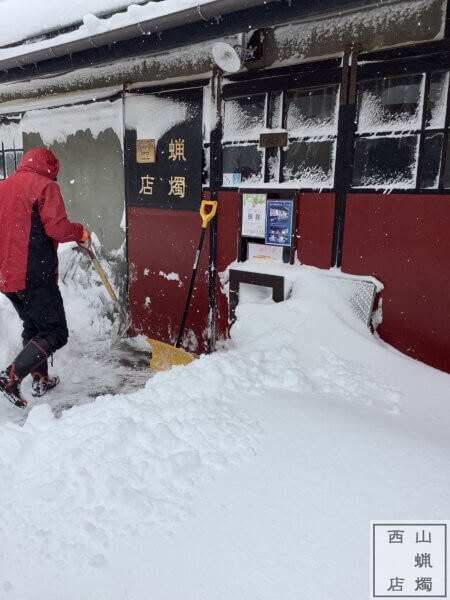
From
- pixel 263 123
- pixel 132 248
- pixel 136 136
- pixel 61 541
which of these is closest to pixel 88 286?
pixel 132 248

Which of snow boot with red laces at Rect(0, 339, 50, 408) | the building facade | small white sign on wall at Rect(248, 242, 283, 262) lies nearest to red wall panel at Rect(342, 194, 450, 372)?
the building facade

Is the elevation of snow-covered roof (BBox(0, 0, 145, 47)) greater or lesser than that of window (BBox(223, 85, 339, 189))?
greater

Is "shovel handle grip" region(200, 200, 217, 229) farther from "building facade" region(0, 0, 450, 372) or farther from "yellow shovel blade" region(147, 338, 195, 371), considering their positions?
"yellow shovel blade" region(147, 338, 195, 371)

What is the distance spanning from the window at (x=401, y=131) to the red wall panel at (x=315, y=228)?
0.33 m

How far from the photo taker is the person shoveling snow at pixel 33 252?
151 inches

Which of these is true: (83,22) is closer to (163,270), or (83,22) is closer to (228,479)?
(163,270)

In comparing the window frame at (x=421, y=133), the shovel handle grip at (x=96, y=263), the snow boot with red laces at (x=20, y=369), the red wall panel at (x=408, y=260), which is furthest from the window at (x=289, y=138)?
the snow boot with red laces at (x=20, y=369)

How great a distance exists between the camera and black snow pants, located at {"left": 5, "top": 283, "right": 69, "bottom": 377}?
3.96 m

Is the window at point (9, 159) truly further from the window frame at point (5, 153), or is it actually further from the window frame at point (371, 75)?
the window frame at point (371, 75)

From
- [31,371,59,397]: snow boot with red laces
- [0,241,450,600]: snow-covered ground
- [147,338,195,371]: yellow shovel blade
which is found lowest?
[31,371,59,397]: snow boot with red laces

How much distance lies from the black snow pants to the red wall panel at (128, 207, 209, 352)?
5.13ft

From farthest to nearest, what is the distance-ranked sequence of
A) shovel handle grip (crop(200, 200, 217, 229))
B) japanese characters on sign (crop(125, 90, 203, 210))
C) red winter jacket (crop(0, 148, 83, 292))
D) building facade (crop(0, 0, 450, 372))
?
japanese characters on sign (crop(125, 90, 203, 210))
shovel handle grip (crop(200, 200, 217, 229))
red winter jacket (crop(0, 148, 83, 292))
building facade (crop(0, 0, 450, 372))

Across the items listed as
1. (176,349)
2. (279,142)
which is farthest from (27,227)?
(279,142)

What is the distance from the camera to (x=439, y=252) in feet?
11.4
